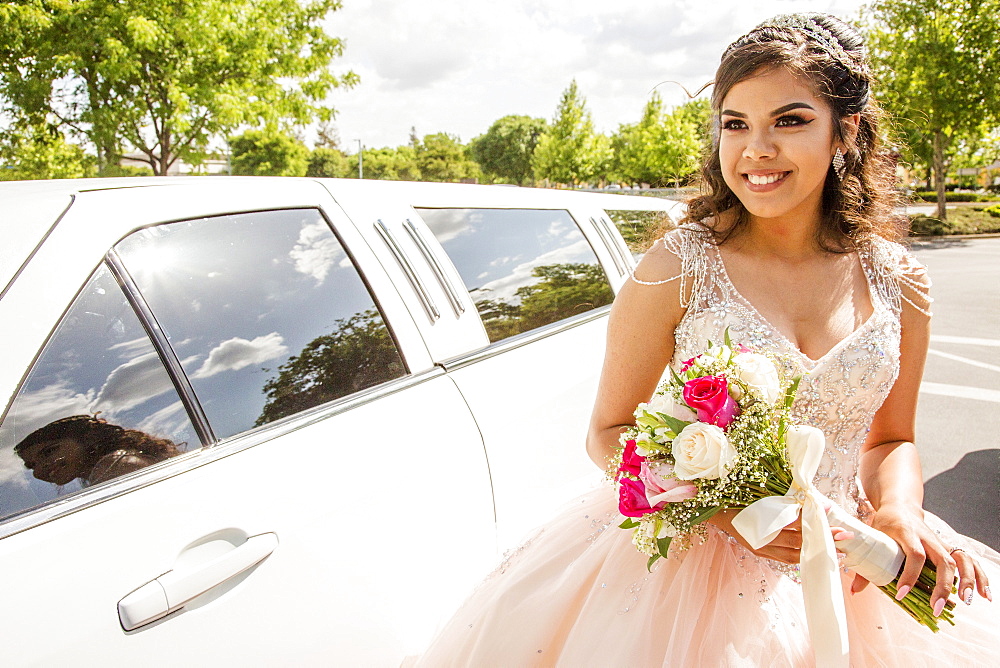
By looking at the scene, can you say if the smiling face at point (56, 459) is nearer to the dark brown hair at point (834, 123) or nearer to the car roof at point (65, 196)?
the car roof at point (65, 196)

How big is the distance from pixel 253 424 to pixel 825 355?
1.39 m

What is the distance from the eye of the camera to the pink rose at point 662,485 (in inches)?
52.3

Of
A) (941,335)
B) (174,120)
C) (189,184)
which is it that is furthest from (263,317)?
(174,120)

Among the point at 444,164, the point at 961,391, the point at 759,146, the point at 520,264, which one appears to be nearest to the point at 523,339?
the point at 520,264

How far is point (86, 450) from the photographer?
4.43ft

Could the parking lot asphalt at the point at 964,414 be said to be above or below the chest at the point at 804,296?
below

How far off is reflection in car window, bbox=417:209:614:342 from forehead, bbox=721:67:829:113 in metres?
1.09

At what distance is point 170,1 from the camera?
10.7 metres

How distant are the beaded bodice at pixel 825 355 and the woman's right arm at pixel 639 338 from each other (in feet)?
0.11

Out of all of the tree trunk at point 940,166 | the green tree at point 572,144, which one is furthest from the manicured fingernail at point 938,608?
the green tree at point 572,144

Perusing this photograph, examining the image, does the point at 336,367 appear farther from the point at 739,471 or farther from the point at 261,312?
the point at 739,471

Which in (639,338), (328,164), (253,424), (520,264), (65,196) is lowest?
(639,338)

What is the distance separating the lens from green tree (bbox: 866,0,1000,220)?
20875 mm

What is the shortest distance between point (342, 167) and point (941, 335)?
70.3 metres
